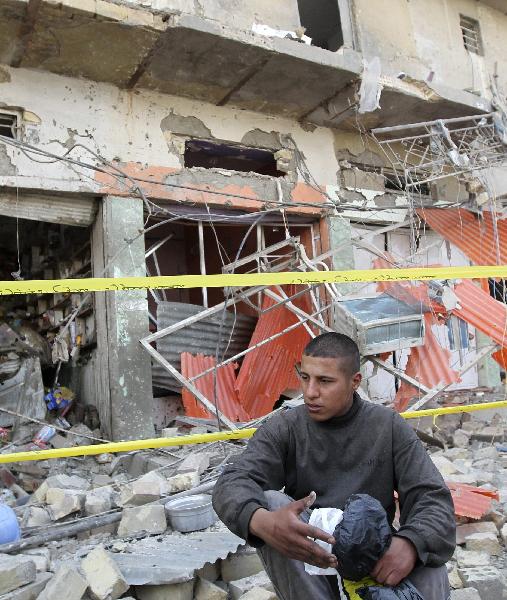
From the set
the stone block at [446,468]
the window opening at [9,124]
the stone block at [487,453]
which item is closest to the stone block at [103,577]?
the stone block at [446,468]

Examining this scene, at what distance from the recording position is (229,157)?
8.80 metres

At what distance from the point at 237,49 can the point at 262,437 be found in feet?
20.5

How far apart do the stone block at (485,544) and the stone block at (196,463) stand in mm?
2141

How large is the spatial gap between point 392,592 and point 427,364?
5020 mm

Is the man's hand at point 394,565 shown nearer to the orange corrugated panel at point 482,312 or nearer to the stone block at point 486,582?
the stone block at point 486,582

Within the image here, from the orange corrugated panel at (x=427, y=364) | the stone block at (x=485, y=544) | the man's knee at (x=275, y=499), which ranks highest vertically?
the orange corrugated panel at (x=427, y=364)

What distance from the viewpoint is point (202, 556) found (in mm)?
2896

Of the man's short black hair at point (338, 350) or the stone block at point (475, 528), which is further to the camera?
the stone block at point (475, 528)

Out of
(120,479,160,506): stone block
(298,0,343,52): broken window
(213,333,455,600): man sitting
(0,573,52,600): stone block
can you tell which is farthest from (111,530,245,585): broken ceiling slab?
(298,0,343,52): broken window

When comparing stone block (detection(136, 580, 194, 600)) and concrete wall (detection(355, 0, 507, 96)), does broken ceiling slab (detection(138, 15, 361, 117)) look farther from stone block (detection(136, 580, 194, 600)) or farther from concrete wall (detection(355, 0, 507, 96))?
stone block (detection(136, 580, 194, 600))

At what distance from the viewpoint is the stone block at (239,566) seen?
295 centimetres

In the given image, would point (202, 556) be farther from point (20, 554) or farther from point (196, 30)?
point (196, 30)

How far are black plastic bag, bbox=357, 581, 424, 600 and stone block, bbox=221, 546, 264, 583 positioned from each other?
4.59 ft

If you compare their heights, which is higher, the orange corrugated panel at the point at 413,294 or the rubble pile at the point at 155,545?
the orange corrugated panel at the point at 413,294
